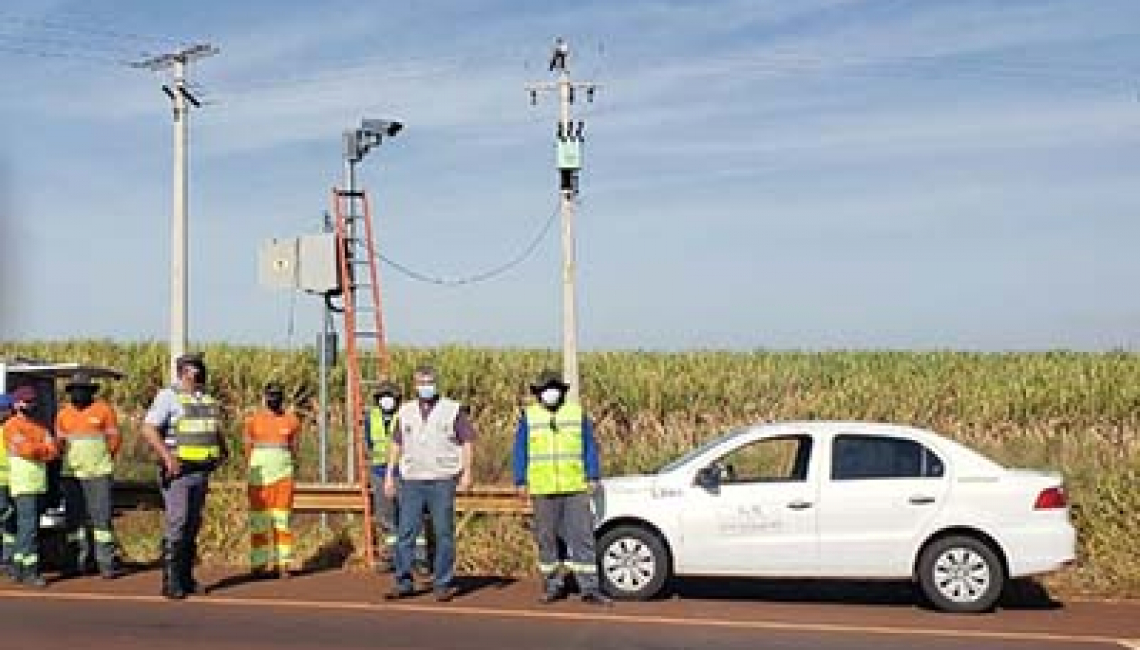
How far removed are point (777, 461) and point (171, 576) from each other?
5025mm

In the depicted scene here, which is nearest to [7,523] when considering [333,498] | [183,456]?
[183,456]

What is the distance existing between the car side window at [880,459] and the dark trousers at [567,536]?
6.70ft

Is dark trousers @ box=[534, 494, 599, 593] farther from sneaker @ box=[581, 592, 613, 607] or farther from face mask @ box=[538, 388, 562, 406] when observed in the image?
face mask @ box=[538, 388, 562, 406]

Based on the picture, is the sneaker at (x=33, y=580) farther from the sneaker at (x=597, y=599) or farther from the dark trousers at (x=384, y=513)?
the sneaker at (x=597, y=599)

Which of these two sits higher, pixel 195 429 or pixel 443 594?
pixel 195 429

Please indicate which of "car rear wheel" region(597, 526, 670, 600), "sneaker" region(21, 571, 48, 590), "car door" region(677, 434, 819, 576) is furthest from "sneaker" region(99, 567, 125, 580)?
"car door" region(677, 434, 819, 576)

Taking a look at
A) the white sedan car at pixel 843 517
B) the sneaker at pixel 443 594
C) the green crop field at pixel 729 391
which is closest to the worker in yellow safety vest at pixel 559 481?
the white sedan car at pixel 843 517

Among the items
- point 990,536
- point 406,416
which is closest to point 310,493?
point 406,416

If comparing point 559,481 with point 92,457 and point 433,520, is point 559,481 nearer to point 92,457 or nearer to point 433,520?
point 433,520

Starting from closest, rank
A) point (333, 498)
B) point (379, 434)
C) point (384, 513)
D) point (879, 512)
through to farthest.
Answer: point (879, 512), point (384, 513), point (379, 434), point (333, 498)

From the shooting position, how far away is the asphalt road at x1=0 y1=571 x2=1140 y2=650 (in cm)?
1050

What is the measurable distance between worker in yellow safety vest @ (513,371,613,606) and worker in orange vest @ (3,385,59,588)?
416 cm

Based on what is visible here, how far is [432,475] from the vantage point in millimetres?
12703

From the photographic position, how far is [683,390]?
3189 centimetres
